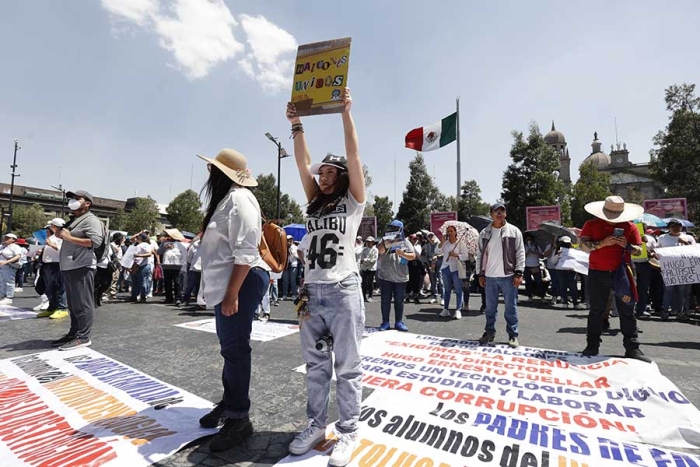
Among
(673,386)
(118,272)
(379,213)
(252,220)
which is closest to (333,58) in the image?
→ (252,220)

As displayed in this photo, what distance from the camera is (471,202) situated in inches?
1687

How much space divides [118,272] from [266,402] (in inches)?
515

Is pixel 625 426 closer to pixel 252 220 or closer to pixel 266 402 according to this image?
pixel 266 402

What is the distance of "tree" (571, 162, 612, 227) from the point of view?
147ft

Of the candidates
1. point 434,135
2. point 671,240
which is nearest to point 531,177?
point 434,135

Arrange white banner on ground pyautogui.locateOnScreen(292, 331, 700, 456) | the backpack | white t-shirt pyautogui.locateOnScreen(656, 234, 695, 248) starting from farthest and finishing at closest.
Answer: white t-shirt pyautogui.locateOnScreen(656, 234, 695, 248) < the backpack < white banner on ground pyautogui.locateOnScreen(292, 331, 700, 456)

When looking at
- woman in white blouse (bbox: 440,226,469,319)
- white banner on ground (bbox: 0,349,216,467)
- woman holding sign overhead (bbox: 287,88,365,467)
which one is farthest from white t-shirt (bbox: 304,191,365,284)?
woman in white blouse (bbox: 440,226,469,319)

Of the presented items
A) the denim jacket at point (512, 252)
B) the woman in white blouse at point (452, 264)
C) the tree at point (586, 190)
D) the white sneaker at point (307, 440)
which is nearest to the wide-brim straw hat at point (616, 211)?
the denim jacket at point (512, 252)

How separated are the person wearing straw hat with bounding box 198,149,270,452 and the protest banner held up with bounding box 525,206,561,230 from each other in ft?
56.0

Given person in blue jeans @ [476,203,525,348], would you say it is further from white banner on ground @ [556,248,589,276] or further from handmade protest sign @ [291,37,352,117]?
white banner on ground @ [556,248,589,276]

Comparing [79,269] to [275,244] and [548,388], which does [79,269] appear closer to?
[275,244]

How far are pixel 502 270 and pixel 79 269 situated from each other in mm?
6071

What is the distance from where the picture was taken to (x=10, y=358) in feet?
13.9

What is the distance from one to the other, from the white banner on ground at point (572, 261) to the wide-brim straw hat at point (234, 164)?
921 centimetres
